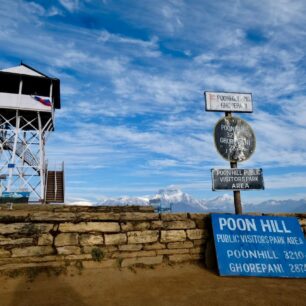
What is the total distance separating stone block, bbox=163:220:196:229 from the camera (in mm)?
7359

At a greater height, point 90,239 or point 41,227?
point 41,227

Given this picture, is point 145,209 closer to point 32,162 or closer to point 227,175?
point 227,175

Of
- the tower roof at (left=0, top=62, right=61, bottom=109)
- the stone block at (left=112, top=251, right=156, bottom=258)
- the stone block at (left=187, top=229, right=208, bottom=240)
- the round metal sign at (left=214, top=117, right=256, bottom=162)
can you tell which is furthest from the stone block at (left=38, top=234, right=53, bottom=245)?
the tower roof at (left=0, top=62, right=61, bottom=109)

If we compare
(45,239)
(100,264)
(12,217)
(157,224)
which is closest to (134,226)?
(157,224)

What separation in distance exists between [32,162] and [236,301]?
78.3 ft

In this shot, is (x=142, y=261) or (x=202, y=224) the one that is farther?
(x=202, y=224)

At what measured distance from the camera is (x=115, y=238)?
6715 mm

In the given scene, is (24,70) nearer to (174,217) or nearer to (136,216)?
(136,216)

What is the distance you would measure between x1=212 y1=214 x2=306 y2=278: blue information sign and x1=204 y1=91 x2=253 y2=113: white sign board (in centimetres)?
399

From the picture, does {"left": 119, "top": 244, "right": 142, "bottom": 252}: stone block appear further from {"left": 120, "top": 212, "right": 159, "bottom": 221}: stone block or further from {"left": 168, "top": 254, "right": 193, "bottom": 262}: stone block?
{"left": 168, "top": 254, "right": 193, "bottom": 262}: stone block

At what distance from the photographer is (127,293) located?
17.5 ft

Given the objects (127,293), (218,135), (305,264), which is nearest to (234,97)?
(218,135)

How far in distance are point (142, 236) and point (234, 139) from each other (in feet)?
16.2

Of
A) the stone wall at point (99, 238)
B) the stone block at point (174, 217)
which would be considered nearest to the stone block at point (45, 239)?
the stone wall at point (99, 238)
